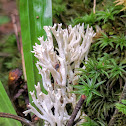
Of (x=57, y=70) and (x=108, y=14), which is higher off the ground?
(x=108, y=14)

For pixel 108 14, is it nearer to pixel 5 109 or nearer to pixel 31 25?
pixel 31 25

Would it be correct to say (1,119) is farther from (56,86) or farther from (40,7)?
(40,7)

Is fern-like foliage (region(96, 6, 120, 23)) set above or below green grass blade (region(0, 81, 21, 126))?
above

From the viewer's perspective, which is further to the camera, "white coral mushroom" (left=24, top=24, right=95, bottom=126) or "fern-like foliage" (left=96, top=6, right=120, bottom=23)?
"fern-like foliage" (left=96, top=6, right=120, bottom=23)

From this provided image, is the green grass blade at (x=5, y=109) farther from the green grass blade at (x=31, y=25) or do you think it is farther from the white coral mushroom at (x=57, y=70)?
the green grass blade at (x=31, y=25)

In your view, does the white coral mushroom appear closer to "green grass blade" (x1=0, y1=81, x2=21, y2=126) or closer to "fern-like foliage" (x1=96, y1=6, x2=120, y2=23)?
"green grass blade" (x1=0, y1=81, x2=21, y2=126)

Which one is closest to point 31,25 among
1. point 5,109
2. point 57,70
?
point 57,70

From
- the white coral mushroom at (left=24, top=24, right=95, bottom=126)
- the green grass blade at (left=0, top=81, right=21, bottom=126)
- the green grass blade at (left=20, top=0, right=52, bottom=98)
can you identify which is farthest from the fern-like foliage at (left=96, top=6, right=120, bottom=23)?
the green grass blade at (left=0, top=81, right=21, bottom=126)

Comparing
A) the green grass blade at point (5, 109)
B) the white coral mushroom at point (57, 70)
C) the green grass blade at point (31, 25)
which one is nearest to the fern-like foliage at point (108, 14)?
the white coral mushroom at point (57, 70)

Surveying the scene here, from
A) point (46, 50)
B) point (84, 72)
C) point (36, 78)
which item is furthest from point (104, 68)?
point (36, 78)
